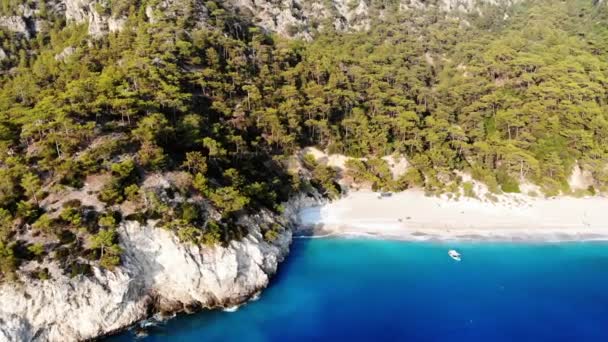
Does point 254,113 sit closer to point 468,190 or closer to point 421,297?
point 468,190

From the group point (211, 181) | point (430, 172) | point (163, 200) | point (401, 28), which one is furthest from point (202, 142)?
point (401, 28)

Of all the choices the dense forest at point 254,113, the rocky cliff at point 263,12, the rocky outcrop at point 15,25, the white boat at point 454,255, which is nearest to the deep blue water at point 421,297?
the white boat at point 454,255

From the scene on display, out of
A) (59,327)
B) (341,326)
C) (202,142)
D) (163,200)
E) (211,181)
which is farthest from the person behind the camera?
(202,142)

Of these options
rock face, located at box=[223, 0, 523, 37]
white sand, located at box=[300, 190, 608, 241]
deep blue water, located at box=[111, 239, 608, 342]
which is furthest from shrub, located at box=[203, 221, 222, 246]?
rock face, located at box=[223, 0, 523, 37]

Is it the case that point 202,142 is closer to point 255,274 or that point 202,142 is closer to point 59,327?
point 255,274

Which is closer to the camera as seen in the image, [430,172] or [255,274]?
[255,274]

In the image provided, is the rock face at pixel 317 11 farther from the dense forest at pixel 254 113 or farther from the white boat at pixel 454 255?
the white boat at pixel 454 255
